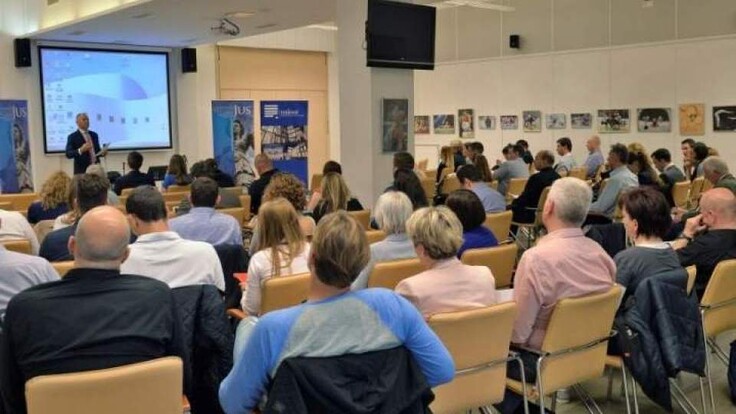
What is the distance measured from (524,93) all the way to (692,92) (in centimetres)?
346

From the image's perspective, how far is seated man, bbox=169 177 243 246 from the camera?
5.01 meters

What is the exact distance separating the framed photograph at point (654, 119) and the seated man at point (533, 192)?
5265mm

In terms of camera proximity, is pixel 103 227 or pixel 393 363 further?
pixel 103 227

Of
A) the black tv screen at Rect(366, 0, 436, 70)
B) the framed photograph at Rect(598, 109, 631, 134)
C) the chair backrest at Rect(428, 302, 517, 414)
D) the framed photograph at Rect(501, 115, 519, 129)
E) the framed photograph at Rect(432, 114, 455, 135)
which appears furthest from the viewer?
the framed photograph at Rect(432, 114, 455, 135)

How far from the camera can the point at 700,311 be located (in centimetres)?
360

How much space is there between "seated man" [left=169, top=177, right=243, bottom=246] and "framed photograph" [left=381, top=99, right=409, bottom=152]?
3.65m

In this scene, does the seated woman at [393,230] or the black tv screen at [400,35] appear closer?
the seated woman at [393,230]

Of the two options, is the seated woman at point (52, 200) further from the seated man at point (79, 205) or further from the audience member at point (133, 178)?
the audience member at point (133, 178)

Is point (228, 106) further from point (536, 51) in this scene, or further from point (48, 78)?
point (536, 51)

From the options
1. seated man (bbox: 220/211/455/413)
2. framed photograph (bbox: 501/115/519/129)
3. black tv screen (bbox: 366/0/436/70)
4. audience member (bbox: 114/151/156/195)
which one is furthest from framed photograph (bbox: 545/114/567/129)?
seated man (bbox: 220/211/455/413)

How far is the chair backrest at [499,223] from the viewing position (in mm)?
6250

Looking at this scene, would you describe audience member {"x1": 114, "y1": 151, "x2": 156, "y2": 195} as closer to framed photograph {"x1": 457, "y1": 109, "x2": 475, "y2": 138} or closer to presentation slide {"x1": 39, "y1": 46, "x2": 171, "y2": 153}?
presentation slide {"x1": 39, "y1": 46, "x2": 171, "y2": 153}

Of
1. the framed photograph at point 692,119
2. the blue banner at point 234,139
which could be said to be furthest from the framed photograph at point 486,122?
the blue banner at point 234,139

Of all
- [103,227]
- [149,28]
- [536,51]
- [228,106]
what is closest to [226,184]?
[149,28]
